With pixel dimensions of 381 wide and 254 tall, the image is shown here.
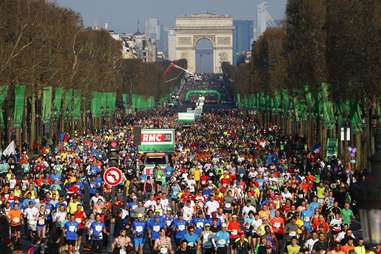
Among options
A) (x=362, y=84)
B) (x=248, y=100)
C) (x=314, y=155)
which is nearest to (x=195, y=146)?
(x=314, y=155)

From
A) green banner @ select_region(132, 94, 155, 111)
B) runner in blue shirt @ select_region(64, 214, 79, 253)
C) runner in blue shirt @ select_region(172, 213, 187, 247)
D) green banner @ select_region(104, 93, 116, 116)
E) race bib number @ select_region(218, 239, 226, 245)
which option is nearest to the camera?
race bib number @ select_region(218, 239, 226, 245)

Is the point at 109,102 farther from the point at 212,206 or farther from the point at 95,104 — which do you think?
the point at 212,206

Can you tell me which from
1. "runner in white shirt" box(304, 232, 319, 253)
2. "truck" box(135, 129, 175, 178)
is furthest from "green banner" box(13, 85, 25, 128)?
"runner in white shirt" box(304, 232, 319, 253)

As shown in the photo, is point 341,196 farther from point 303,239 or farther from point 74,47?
point 74,47

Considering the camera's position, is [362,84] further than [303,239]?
Yes

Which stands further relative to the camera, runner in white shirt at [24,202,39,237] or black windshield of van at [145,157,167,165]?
black windshield of van at [145,157,167,165]

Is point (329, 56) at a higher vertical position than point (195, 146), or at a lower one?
higher

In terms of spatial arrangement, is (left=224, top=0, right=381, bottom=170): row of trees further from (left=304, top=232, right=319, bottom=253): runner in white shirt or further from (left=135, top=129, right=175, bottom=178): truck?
(left=304, top=232, right=319, bottom=253): runner in white shirt

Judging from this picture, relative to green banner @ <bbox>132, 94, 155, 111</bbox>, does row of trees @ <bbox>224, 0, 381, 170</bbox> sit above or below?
above
